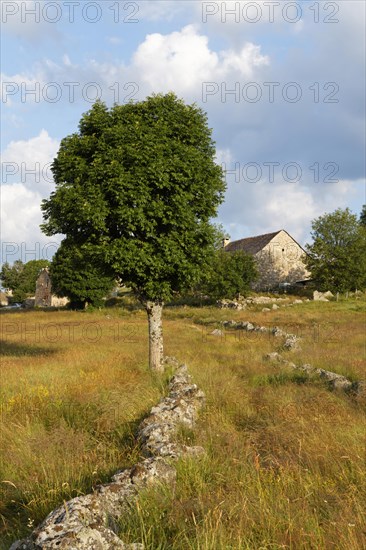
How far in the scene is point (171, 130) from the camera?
46.9 ft

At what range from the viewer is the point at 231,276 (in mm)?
52531

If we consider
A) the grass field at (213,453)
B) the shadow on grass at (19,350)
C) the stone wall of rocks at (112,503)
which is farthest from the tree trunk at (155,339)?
the shadow on grass at (19,350)

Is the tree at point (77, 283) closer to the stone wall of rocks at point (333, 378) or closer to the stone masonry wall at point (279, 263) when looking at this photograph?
the stone masonry wall at point (279, 263)

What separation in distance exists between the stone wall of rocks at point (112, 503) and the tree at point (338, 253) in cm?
5373

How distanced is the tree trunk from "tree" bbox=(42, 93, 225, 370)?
0.03 meters

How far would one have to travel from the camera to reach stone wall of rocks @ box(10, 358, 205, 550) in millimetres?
3700

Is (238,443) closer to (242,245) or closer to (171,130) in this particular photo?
(171,130)

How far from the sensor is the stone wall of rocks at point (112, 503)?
12.1 feet

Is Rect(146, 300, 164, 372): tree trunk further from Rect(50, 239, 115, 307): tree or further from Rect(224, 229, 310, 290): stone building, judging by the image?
Rect(224, 229, 310, 290): stone building

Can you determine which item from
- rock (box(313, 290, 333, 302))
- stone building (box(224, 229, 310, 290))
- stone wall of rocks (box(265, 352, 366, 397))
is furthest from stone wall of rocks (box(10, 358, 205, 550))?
stone building (box(224, 229, 310, 290))

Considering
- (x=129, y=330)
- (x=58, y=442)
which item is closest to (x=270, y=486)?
(x=58, y=442)

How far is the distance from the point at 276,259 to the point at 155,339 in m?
57.4

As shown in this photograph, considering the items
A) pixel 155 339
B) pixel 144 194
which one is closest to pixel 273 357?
pixel 155 339

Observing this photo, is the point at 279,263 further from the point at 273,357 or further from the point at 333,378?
the point at 333,378
